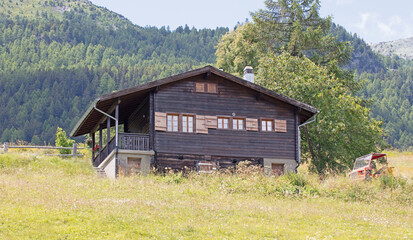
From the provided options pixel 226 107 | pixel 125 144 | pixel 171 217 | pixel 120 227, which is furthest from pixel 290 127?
pixel 120 227

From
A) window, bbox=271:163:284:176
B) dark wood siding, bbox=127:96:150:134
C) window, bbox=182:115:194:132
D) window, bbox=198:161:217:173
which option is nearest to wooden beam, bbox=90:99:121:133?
dark wood siding, bbox=127:96:150:134

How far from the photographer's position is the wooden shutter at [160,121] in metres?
32.4

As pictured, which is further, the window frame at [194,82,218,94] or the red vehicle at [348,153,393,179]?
the window frame at [194,82,218,94]

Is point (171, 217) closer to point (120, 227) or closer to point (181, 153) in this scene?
point (120, 227)

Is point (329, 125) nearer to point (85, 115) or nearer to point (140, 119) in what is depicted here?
point (140, 119)

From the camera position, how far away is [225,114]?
112 feet

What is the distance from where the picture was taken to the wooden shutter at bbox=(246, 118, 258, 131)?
34194mm

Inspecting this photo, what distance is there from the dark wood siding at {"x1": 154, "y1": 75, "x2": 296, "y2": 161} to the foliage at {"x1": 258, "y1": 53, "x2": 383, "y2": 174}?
5890 mm

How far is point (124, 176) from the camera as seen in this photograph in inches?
1224

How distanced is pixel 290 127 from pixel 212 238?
60.7ft

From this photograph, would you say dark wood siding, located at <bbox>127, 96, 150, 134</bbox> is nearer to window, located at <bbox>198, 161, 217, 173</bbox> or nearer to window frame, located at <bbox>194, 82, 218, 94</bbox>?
window frame, located at <bbox>194, 82, 218, 94</bbox>

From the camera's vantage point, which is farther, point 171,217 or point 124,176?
point 124,176

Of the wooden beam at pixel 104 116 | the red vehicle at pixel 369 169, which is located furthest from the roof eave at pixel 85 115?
the red vehicle at pixel 369 169

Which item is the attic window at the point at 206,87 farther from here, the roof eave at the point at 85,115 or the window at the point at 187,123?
the roof eave at the point at 85,115
